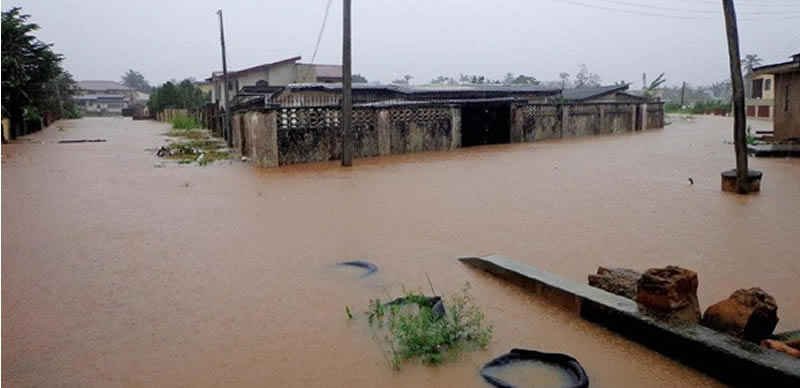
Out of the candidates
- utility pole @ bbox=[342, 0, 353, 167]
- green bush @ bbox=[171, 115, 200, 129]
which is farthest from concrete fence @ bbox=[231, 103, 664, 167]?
green bush @ bbox=[171, 115, 200, 129]

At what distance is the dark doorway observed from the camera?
22344 millimetres

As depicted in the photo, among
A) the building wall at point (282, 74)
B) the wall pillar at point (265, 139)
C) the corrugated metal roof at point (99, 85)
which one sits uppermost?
the corrugated metal roof at point (99, 85)

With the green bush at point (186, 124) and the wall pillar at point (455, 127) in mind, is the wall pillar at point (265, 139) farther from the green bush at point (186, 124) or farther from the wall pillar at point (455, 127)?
the green bush at point (186, 124)

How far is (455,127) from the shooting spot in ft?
70.7

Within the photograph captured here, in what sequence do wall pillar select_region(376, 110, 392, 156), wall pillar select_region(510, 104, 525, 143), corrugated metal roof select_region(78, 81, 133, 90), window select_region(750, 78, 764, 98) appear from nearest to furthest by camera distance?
Answer: wall pillar select_region(376, 110, 392, 156), wall pillar select_region(510, 104, 525, 143), window select_region(750, 78, 764, 98), corrugated metal roof select_region(78, 81, 133, 90)

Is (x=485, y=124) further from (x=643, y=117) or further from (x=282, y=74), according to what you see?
(x=282, y=74)

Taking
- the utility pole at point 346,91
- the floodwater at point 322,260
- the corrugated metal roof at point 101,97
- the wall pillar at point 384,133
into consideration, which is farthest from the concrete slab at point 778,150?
the corrugated metal roof at point 101,97

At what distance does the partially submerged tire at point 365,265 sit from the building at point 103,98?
9687cm

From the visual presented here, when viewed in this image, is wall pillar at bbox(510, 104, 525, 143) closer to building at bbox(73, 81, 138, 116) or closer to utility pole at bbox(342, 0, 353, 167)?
utility pole at bbox(342, 0, 353, 167)

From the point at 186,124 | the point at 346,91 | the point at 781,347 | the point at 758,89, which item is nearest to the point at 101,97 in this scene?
the point at 186,124

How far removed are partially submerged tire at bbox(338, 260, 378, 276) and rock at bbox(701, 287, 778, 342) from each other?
9.88 ft

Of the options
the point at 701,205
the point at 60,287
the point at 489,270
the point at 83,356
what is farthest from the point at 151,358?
the point at 701,205

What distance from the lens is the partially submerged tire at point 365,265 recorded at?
228 inches

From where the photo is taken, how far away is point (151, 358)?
12.7 ft
